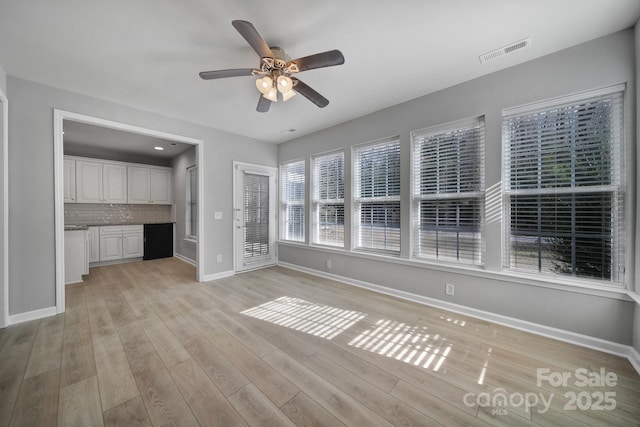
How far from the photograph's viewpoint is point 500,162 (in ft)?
7.95

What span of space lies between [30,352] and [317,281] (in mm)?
3068

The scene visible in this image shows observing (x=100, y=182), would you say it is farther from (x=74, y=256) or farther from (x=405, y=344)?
(x=405, y=344)

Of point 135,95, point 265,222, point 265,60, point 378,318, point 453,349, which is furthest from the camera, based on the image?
point 265,222

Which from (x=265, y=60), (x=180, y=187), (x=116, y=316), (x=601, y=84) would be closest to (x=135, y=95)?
(x=265, y=60)

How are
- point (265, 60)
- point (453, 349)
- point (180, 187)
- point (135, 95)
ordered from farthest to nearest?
point (180, 187)
point (135, 95)
point (453, 349)
point (265, 60)

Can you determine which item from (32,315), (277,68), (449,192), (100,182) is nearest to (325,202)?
(449,192)

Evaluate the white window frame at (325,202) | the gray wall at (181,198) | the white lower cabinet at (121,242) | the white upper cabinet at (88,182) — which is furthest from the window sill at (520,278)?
the white upper cabinet at (88,182)

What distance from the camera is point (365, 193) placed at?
365 cm

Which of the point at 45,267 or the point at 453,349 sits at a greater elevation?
the point at 45,267

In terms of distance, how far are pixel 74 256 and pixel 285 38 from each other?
15.4 feet

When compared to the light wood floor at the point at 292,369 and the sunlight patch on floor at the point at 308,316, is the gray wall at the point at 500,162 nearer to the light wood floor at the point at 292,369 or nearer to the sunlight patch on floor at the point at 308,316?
the light wood floor at the point at 292,369

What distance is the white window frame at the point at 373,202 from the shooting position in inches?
129

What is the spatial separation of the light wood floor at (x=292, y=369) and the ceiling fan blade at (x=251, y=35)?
2.35 metres

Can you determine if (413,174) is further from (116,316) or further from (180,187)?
(180,187)
